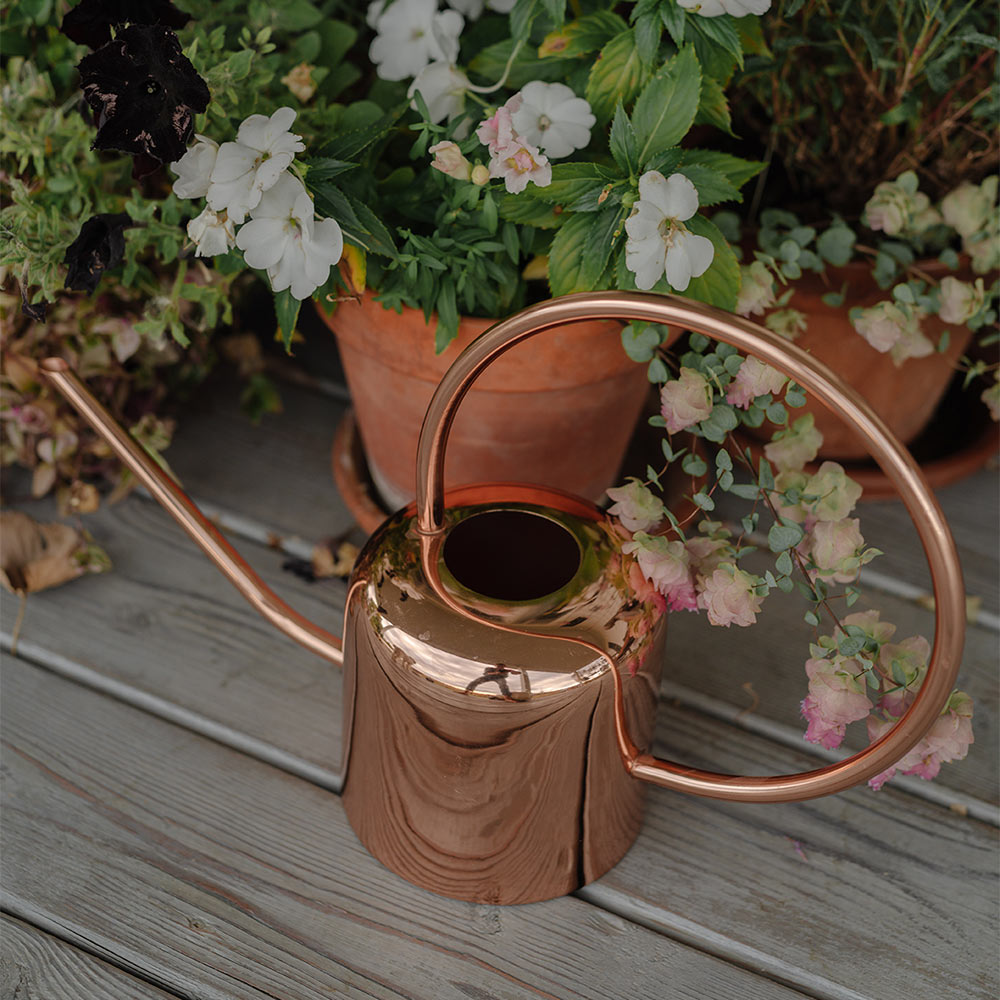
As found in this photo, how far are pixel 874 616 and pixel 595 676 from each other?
5.9 inches

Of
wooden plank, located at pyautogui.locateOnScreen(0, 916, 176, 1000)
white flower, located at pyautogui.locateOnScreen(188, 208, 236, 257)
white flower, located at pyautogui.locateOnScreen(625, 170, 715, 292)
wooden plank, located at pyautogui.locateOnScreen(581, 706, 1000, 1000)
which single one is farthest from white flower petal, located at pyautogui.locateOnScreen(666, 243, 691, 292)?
wooden plank, located at pyautogui.locateOnScreen(0, 916, 176, 1000)

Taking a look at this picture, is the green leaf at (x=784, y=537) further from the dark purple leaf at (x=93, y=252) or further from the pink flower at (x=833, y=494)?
the dark purple leaf at (x=93, y=252)

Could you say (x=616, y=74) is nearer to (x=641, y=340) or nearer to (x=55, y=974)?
(x=641, y=340)

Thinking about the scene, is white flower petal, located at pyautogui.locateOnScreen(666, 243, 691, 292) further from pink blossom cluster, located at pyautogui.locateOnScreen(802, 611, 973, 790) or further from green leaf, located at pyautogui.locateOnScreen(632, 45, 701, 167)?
pink blossom cluster, located at pyautogui.locateOnScreen(802, 611, 973, 790)

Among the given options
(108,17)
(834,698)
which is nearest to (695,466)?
(834,698)

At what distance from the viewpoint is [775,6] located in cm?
68

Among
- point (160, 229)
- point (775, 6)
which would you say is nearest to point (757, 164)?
point (775, 6)

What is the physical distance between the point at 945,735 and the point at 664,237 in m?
0.27

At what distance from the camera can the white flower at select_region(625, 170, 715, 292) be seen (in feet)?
1.51

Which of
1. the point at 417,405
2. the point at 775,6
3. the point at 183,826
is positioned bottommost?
the point at 183,826

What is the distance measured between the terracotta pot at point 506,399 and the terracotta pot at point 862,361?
140mm

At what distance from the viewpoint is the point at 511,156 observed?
0.47m

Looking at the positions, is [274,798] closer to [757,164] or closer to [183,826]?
[183,826]

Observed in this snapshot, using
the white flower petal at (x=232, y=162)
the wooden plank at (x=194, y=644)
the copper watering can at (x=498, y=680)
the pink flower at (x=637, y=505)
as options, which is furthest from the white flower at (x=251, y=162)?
the wooden plank at (x=194, y=644)
